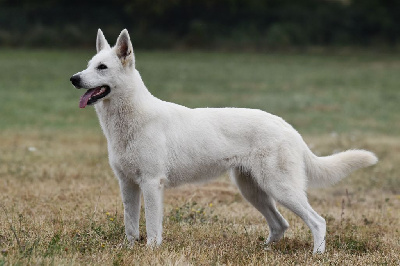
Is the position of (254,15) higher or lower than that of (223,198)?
higher

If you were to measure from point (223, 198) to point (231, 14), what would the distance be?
4156 centimetres

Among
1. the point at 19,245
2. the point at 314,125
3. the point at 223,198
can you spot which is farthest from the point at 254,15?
the point at 19,245

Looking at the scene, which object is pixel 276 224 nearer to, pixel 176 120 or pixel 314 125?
pixel 176 120

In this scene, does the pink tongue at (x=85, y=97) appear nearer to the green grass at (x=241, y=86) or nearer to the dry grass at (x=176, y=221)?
the dry grass at (x=176, y=221)

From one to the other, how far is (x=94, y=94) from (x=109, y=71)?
0.25m

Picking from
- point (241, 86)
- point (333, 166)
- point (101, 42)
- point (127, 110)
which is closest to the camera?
point (127, 110)

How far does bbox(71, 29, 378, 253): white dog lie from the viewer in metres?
5.78

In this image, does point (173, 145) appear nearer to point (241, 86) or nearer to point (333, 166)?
point (333, 166)

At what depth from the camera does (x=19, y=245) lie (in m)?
4.98

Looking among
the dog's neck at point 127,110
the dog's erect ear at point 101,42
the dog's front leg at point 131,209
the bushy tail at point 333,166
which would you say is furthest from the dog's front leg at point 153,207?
the bushy tail at point 333,166

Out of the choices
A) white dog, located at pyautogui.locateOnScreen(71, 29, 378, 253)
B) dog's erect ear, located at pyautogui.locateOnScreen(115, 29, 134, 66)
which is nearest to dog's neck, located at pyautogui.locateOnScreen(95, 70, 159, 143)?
white dog, located at pyautogui.locateOnScreen(71, 29, 378, 253)

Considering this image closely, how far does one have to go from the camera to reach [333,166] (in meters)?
6.46

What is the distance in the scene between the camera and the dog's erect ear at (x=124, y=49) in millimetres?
5777

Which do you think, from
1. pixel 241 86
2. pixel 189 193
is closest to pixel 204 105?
pixel 241 86
